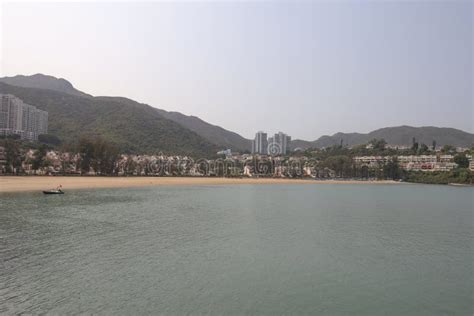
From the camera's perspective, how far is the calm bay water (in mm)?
11789

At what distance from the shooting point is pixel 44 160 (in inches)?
2975

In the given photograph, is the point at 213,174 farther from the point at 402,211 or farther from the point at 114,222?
the point at 114,222

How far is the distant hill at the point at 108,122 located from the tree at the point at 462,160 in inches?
3663

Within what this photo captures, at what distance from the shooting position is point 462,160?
5138 inches

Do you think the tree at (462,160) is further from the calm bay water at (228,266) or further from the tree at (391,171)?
the calm bay water at (228,266)

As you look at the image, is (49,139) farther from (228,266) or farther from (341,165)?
(228,266)

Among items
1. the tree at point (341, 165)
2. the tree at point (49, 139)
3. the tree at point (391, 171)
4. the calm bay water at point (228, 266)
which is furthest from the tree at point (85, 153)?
the tree at point (391, 171)

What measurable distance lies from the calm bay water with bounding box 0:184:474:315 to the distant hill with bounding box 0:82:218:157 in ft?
359

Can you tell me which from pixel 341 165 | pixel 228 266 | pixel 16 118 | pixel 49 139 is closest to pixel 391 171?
pixel 341 165

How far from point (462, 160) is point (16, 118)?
144 meters

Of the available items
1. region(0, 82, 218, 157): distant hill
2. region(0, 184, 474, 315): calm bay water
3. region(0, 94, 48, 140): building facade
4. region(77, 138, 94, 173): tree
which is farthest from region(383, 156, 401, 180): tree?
region(0, 94, 48, 140): building facade

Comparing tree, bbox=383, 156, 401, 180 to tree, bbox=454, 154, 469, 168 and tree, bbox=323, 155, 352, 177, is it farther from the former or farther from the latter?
tree, bbox=454, 154, 469, 168

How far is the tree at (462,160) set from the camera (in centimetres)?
12900

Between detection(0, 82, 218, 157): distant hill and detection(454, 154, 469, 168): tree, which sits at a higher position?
detection(0, 82, 218, 157): distant hill
